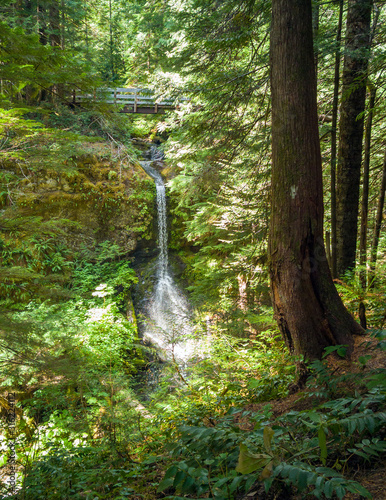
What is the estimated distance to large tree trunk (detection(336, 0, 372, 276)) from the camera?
4.40 meters

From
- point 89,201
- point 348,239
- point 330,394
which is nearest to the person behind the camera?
point 330,394

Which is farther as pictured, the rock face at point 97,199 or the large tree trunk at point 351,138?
the rock face at point 97,199

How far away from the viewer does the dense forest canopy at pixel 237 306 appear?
1613 millimetres

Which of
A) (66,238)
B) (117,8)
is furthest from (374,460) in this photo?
(117,8)

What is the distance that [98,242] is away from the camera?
11.1 meters

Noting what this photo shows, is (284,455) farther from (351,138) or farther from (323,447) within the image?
(351,138)

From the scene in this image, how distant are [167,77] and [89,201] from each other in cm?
592

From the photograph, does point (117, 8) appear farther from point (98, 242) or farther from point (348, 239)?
point (348, 239)

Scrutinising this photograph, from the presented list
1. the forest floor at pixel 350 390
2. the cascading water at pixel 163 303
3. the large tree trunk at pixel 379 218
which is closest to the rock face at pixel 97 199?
the cascading water at pixel 163 303

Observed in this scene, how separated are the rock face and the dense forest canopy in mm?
1288

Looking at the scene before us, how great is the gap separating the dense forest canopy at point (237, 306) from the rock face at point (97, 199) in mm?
1288

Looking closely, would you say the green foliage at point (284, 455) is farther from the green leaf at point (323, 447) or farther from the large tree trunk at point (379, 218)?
the large tree trunk at point (379, 218)

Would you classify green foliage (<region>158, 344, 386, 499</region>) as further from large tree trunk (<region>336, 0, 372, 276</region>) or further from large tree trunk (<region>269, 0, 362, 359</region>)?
large tree trunk (<region>336, 0, 372, 276</region>)

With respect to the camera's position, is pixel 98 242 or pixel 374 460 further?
pixel 98 242
